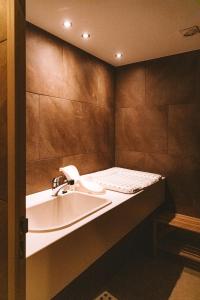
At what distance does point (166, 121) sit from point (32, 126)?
1.53 m

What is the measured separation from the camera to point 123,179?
7.96 ft

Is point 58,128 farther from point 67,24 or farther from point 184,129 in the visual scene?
point 184,129

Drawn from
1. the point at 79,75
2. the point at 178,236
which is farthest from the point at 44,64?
the point at 178,236

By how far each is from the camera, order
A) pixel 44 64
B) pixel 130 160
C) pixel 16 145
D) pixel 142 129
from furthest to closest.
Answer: pixel 130 160 → pixel 142 129 → pixel 44 64 → pixel 16 145

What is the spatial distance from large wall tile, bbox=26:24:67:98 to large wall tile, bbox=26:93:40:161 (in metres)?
0.09

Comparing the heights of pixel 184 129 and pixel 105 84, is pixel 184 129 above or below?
below

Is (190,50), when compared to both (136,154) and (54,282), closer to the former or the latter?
(136,154)

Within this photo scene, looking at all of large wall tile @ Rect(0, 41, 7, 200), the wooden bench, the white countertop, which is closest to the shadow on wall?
the wooden bench

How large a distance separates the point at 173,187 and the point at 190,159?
381 millimetres

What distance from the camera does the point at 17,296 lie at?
850 mm

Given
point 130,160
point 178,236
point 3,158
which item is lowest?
point 178,236

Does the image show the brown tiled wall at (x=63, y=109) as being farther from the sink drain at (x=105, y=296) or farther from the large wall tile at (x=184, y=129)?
the sink drain at (x=105, y=296)

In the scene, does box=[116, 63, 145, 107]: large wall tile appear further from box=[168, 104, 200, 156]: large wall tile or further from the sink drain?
the sink drain

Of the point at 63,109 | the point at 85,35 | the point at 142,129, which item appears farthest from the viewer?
the point at 142,129
